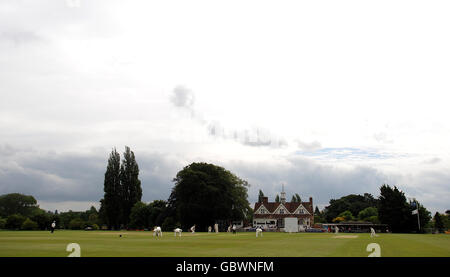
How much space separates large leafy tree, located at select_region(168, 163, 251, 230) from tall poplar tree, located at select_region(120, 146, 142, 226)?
10.2 metres

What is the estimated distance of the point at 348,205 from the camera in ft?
425

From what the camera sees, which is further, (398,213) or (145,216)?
(145,216)

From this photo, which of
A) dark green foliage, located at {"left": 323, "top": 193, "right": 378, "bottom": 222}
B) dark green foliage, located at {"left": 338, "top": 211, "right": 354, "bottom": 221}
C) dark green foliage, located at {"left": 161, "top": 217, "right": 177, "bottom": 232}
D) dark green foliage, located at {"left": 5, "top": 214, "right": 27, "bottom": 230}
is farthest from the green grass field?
dark green foliage, located at {"left": 323, "top": 193, "right": 378, "bottom": 222}

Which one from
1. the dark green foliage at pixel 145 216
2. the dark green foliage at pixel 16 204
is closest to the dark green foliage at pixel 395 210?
the dark green foliage at pixel 145 216

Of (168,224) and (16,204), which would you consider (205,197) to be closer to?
(168,224)

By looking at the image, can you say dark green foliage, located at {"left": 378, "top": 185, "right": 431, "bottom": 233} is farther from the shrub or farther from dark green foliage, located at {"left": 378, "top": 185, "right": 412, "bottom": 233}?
the shrub

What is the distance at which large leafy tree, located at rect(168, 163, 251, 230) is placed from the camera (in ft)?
230

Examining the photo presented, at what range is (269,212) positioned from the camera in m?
98.7

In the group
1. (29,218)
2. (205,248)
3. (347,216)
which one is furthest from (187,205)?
(347,216)

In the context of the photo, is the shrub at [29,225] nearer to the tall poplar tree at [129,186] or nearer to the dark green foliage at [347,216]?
the tall poplar tree at [129,186]

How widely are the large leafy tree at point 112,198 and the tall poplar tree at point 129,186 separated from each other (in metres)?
0.86

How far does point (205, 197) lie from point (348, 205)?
73932 mm
